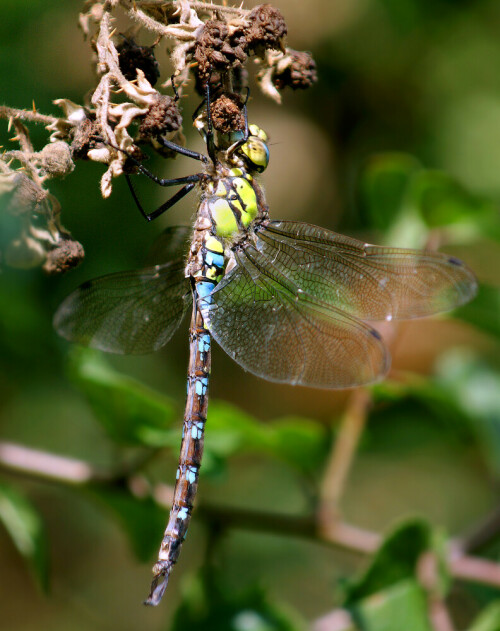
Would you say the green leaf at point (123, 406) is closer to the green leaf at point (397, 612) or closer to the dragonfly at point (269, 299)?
the dragonfly at point (269, 299)

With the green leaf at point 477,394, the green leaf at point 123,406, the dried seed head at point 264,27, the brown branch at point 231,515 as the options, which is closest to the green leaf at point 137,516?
the brown branch at point 231,515

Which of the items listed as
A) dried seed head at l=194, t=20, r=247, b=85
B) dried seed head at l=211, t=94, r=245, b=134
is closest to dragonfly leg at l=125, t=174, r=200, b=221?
dried seed head at l=211, t=94, r=245, b=134

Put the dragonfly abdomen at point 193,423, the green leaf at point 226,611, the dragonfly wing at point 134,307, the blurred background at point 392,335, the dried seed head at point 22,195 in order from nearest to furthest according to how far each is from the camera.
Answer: the dried seed head at point 22,195 → the dragonfly abdomen at point 193,423 → the green leaf at point 226,611 → the dragonfly wing at point 134,307 → the blurred background at point 392,335

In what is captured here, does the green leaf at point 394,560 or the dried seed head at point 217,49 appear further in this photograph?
the green leaf at point 394,560

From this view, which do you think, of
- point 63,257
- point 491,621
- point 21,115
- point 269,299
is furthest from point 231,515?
point 21,115

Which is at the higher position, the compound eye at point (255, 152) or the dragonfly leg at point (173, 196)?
the compound eye at point (255, 152)

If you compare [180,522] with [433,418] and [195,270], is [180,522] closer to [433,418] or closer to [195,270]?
[195,270]

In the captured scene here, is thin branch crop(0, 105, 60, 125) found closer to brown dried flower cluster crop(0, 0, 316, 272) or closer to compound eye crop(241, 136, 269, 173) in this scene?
brown dried flower cluster crop(0, 0, 316, 272)
